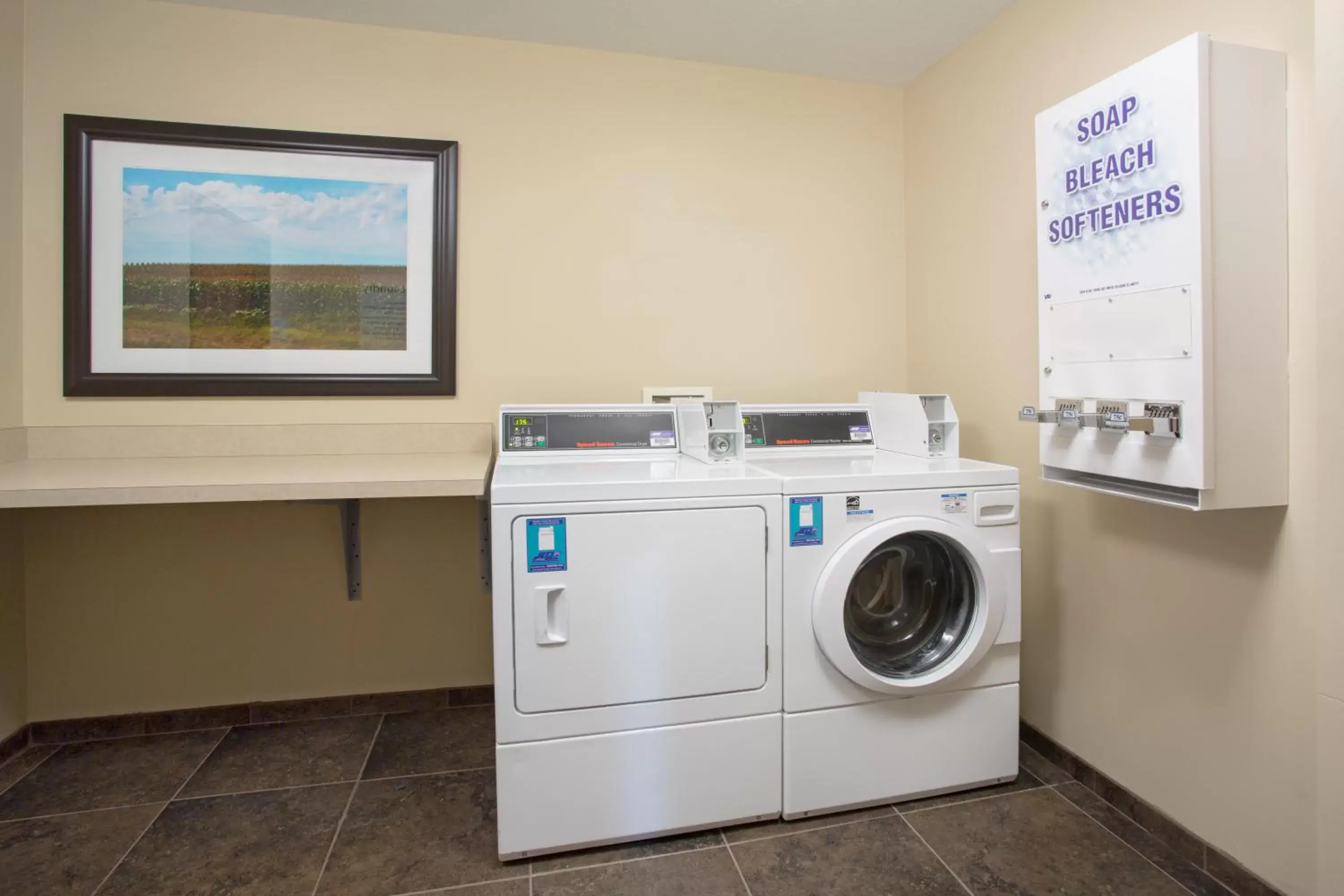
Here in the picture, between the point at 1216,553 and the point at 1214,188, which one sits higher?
the point at 1214,188

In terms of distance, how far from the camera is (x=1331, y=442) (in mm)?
1303

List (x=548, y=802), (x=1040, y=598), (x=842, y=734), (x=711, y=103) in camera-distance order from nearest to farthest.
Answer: (x=548, y=802) < (x=842, y=734) < (x=1040, y=598) < (x=711, y=103)

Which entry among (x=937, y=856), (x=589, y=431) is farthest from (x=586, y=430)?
(x=937, y=856)

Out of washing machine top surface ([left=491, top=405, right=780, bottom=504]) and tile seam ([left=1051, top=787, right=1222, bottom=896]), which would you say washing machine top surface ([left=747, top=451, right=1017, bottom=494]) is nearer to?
washing machine top surface ([left=491, top=405, right=780, bottom=504])

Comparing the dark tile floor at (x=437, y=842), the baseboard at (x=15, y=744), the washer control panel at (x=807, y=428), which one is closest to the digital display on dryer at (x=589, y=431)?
the washer control panel at (x=807, y=428)

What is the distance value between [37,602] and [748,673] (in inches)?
89.6

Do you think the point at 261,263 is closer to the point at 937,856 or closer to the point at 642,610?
the point at 642,610

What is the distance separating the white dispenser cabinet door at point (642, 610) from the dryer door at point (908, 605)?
0.20 m

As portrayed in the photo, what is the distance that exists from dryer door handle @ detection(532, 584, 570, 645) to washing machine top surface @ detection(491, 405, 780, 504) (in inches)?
8.3

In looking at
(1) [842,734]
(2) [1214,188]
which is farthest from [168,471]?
(2) [1214,188]

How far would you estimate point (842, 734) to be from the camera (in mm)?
1863

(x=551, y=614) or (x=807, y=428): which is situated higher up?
(x=807, y=428)

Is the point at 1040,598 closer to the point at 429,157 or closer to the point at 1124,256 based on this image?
the point at 1124,256

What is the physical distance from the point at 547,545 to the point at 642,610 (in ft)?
0.91
